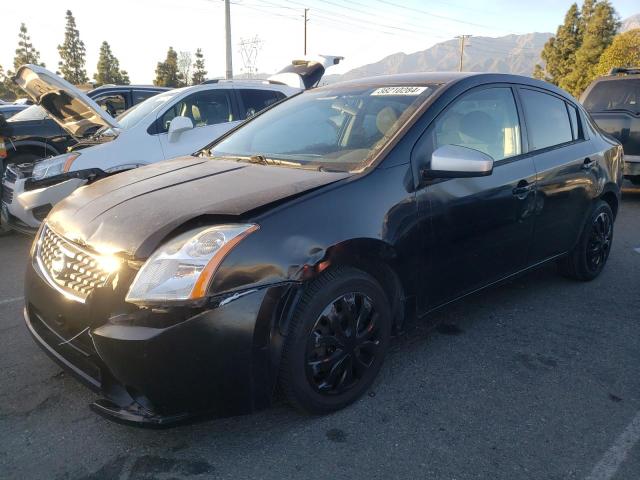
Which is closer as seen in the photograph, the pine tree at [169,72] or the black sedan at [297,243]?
the black sedan at [297,243]

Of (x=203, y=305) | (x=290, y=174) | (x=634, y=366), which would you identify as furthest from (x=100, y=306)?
(x=634, y=366)

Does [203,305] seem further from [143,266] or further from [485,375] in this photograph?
[485,375]

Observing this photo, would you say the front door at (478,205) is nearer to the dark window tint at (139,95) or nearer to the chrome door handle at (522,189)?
the chrome door handle at (522,189)

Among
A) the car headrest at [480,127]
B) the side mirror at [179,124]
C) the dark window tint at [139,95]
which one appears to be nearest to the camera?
the car headrest at [480,127]

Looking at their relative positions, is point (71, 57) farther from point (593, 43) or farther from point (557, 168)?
point (557, 168)

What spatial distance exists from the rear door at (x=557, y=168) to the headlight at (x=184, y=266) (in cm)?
235

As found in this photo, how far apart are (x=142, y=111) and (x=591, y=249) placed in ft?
17.1

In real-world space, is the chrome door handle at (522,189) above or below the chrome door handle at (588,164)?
below

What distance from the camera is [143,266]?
2096 millimetres

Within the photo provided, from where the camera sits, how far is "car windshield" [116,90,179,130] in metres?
6.26

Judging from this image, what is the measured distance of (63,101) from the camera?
561 cm

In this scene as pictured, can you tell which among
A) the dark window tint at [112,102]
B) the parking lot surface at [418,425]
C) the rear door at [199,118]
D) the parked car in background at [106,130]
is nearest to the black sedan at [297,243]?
the parking lot surface at [418,425]

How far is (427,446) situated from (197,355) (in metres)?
1.11

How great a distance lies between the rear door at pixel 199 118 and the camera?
20.5ft
